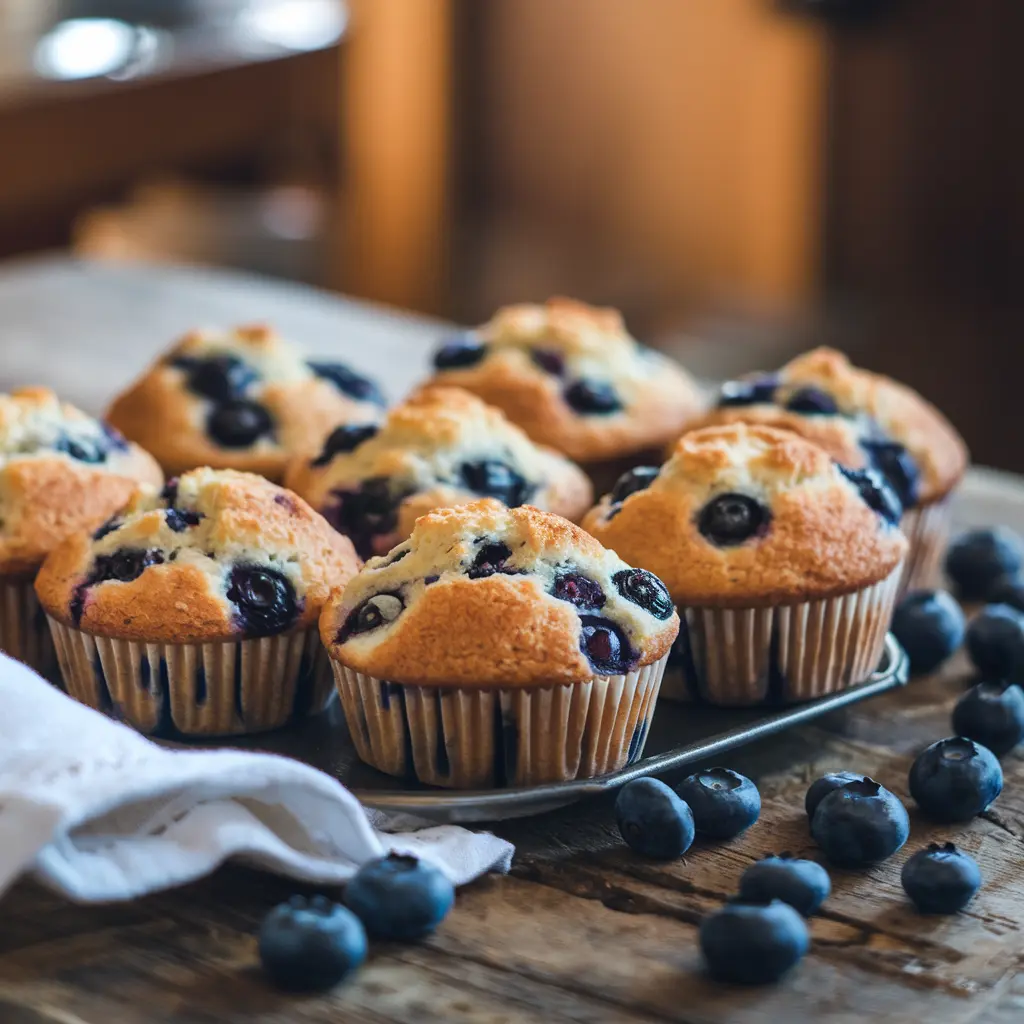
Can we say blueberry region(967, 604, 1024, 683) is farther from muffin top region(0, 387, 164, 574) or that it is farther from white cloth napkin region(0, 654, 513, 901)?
muffin top region(0, 387, 164, 574)

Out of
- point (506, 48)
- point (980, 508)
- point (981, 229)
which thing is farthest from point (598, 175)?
point (980, 508)

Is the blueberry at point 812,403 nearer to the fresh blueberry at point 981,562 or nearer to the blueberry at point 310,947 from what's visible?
the fresh blueberry at point 981,562

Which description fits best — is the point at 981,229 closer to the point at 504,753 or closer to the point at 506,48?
the point at 506,48

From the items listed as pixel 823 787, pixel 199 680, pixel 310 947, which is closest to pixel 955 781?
pixel 823 787

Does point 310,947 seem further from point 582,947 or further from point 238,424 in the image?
point 238,424

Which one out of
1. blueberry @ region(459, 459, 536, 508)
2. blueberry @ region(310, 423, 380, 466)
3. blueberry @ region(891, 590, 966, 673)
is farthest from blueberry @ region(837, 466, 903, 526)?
blueberry @ region(310, 423, 380, 466)

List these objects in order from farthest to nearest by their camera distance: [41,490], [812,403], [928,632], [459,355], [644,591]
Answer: [459,355] → [812,403] → [928,632] → [41,490] → [644,591]

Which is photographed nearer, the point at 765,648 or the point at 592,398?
the point at 765,648
